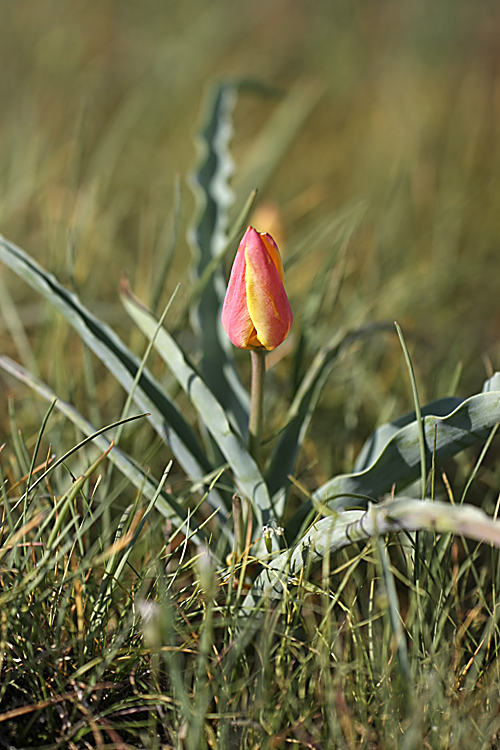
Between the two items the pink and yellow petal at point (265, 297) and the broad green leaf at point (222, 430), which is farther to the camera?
the broad green leaf at point (222, 430)

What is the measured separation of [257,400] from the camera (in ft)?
2.21

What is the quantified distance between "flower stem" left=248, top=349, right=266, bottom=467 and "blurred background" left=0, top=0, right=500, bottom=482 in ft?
0.79

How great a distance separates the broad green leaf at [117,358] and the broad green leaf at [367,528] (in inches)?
6.1

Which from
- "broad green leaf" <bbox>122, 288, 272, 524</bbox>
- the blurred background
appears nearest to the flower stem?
"broad green leaf" <bbox>122, 288, 272, 524</bbox>

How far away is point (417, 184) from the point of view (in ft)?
6.46

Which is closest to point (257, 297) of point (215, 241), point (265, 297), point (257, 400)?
point (265, 297)

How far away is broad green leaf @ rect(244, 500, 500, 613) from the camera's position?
46 cm

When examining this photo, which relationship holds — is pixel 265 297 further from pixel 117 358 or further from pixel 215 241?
pixel 215 241

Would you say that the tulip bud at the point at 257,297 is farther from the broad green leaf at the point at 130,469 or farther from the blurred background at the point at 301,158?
the blurred background at the point at 301,158

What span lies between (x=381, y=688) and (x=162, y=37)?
282cm

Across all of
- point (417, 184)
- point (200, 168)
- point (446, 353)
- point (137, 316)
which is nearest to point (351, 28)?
point (417, 184)

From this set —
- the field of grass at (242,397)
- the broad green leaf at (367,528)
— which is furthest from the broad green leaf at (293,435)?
the broad green leaf at (367,528)

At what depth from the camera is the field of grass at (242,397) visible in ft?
1.85

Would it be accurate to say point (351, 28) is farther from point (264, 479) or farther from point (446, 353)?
point (264, 479)
